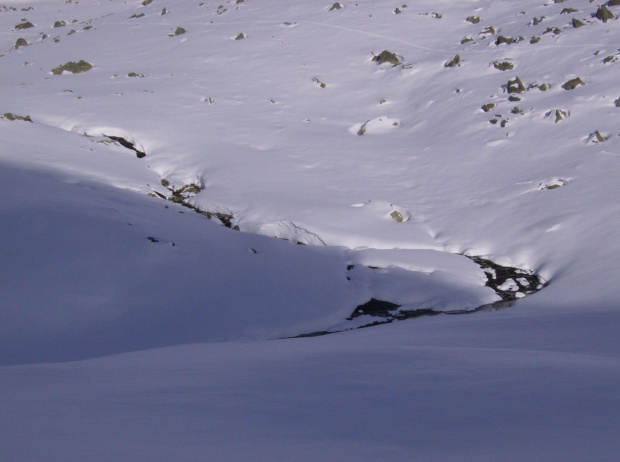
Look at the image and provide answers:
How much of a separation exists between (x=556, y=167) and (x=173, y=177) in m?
6.72

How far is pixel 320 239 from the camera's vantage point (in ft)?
25.2

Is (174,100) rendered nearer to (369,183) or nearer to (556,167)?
(369,183)

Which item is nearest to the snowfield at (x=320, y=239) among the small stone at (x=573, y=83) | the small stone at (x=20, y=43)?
the small stone at (x=573, y=83)

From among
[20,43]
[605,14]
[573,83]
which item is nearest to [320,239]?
[573,83]

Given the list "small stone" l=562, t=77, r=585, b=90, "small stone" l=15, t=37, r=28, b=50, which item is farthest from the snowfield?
"small stone" l=15, t=37, r=28, b=50

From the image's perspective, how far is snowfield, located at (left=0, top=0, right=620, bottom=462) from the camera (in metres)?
1.99

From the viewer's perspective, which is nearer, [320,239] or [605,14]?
[320,239]

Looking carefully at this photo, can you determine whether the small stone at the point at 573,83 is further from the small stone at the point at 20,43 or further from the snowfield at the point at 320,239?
the small stone at the point at 20,43

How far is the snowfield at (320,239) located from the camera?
1.99 meters

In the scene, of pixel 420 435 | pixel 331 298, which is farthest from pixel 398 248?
pixel 420 435

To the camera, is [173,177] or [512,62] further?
[512,62]

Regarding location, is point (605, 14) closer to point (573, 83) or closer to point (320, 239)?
point (573, 83)

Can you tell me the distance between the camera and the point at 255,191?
8.83 m

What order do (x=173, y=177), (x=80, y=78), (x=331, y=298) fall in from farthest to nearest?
(x=80, y=78), (x=173, y=177), (x=331, y=298)
